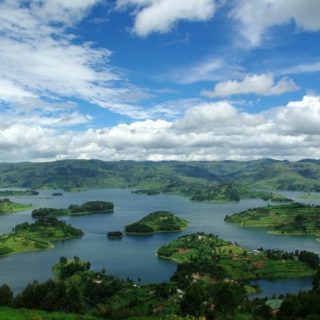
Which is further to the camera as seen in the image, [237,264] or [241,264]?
[241,264]

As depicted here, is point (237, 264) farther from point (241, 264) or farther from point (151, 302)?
point (151, 302)

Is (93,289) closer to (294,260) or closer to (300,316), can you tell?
(300,316)

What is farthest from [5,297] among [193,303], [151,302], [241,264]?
[241,264]

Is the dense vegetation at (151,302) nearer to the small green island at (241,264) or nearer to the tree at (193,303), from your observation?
Result: the tree at (193,303)

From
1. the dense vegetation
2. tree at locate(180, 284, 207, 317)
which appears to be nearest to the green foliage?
the dense vegetation

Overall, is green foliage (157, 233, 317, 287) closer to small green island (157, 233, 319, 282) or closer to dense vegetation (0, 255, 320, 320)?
small green island (157, 233, 319, 282)

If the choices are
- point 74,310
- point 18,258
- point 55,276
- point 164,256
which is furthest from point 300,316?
point 18,258

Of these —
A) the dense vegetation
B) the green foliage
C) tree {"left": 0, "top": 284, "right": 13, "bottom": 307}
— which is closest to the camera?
tree {"left": 0, "top": 284, "right": 13, "bottom": 307}

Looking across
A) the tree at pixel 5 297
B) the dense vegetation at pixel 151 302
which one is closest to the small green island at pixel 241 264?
the dense vegetation at pixel 151 302
